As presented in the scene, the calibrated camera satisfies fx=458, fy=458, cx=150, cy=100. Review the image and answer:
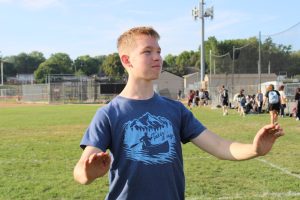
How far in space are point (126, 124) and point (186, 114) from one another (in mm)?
508

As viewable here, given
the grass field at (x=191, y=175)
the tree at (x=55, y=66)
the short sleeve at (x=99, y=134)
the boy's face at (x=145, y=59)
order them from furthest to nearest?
the tree at (x=55, y=66) < the grass field at (x=191, y=175) < the boy's face at (x=145, y=59) < the short sleeve at (x=99, y=134)

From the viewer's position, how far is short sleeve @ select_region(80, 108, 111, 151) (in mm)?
2645

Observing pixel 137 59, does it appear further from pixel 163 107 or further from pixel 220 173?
pixel 220 173

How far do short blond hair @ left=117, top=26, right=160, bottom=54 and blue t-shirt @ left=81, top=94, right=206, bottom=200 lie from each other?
1.10 ft

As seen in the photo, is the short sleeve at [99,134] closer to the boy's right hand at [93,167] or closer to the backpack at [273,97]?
the boy's right hand at [93,167]

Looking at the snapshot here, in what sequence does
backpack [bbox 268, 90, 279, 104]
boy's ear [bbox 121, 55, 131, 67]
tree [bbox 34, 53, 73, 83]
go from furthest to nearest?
tree [bbox 34, 53, 73, 83] → backpack [bbox 268, 90, 279, 104] → boy's ear [bbox 121, 55, 131, 67]

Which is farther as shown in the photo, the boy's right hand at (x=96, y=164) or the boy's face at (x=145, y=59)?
the boy's face at (x=145, y=59)

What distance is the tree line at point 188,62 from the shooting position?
4302 cm

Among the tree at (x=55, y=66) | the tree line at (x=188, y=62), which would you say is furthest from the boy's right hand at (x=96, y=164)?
the tree at (x=55, y=66)

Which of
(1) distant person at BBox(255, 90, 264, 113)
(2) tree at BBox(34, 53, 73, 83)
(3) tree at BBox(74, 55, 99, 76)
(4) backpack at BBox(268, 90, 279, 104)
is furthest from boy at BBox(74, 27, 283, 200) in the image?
(3) tree at BBox(74, 55, 99, 76)

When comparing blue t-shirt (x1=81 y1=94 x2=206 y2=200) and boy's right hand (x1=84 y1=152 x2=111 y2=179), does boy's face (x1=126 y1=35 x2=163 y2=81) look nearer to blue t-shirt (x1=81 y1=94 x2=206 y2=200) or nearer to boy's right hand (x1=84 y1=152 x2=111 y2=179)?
blue t-shirt (x1=81 y1=94 x2=206 y2=200)

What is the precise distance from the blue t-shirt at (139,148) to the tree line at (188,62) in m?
30.2

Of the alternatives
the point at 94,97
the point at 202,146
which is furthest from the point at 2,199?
the point at 94,97

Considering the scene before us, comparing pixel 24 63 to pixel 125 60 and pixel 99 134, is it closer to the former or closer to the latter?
pixel 125 60
